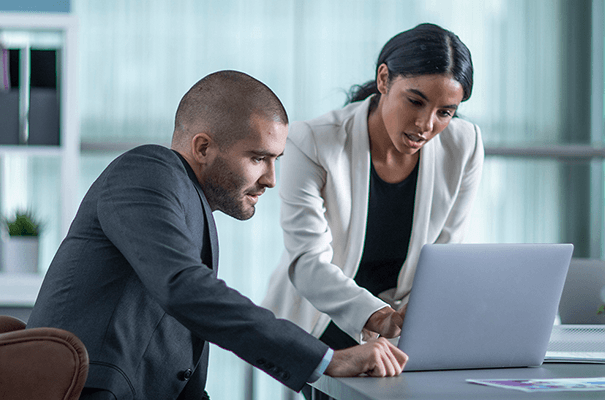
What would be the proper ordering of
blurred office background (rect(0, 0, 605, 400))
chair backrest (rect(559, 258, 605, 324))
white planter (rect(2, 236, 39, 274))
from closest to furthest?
1. chair backrest (rect(559, 258, 605, 324))
2. white planter (rect(2, 236, 39, 274))
3. blurred office background (rect(0, 0, 605, 400))

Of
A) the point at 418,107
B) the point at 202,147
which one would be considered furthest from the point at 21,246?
the point at 418,107

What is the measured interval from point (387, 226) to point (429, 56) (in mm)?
448

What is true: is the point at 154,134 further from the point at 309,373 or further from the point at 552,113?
the point at 309,373

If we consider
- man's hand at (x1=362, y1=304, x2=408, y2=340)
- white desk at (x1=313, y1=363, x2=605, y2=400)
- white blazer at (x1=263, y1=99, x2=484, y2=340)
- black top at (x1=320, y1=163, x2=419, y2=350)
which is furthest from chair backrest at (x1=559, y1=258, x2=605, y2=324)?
man's hand at (x1=362, y1=304, x2=408, y2=340)

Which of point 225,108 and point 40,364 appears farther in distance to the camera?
point 225,108

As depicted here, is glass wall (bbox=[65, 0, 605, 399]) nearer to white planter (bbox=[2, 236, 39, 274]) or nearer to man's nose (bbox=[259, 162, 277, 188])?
white planter (bbox=[2, 236, 39, 274])

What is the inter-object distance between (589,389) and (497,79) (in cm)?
299

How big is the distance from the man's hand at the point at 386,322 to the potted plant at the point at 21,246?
195cm

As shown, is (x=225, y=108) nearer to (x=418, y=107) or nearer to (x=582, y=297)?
(x=418, y=107)

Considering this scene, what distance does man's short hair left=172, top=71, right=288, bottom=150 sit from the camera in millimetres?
1122

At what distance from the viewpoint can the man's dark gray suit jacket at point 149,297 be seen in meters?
0.91

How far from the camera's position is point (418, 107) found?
145cm

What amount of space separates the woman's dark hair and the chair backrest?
2.84ft

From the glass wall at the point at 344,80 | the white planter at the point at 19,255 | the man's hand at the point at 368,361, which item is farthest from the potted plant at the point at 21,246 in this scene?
the man's hand at the point at 368,361
